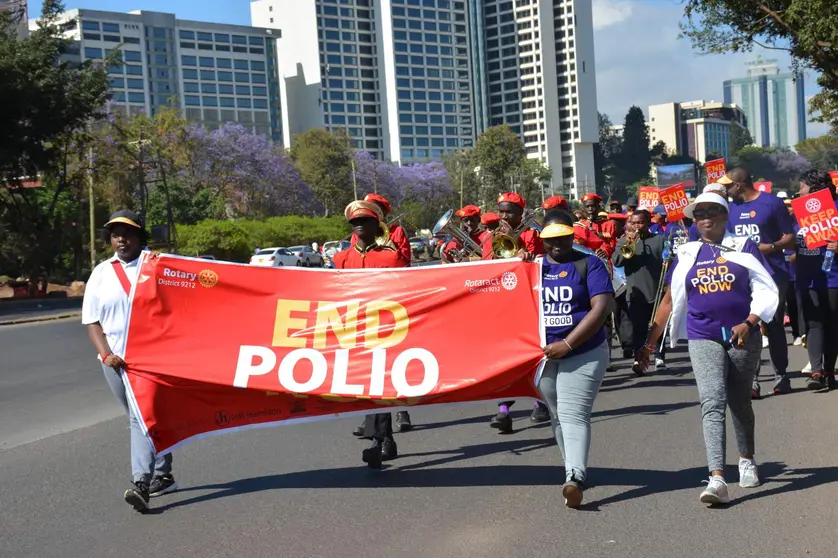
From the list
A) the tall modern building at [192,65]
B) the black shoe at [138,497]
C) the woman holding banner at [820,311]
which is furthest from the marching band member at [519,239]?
the tall modern building at [192,65]

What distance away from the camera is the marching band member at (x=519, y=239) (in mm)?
8926

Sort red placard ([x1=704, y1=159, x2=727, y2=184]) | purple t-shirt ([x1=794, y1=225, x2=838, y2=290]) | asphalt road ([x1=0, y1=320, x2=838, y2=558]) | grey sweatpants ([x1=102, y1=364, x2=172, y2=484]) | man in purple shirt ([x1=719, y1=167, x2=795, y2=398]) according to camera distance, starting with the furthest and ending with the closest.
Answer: red placard ([x1=704, y1=159, x2=727, y2=184]), purple t-shirt ([x1=794, y1=225, x2=838, y2=290]), man in purple shirt ([x1=719, y1=167, x2=795, y2=398]), grey sweatpants ([x1=102, y1=364, x2=172, y2=484]), asphalt road ([x1=0, y1=320, x2=838, y2=558])

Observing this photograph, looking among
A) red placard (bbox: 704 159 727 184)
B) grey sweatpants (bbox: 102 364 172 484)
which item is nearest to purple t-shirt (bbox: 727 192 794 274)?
grey sweatpants (bbox: 102 364 172 484)

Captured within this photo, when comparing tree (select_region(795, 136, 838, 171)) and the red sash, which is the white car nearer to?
the red sash

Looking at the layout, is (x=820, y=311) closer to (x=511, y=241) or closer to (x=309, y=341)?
(x=511, y=241)

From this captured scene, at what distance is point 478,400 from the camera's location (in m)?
6.75

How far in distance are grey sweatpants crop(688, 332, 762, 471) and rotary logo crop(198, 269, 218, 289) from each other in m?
3.08

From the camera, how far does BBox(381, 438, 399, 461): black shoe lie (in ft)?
25.8

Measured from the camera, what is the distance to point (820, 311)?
10.4m

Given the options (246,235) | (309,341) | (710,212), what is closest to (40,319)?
(309,341)

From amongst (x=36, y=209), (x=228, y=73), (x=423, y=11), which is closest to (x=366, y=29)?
Result: (x=423, y=11)

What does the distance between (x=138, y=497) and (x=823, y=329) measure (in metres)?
6.81

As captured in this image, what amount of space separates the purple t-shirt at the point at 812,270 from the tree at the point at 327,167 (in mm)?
86925

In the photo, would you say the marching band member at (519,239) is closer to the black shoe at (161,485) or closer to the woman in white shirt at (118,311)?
the black shoe at (161,485)
